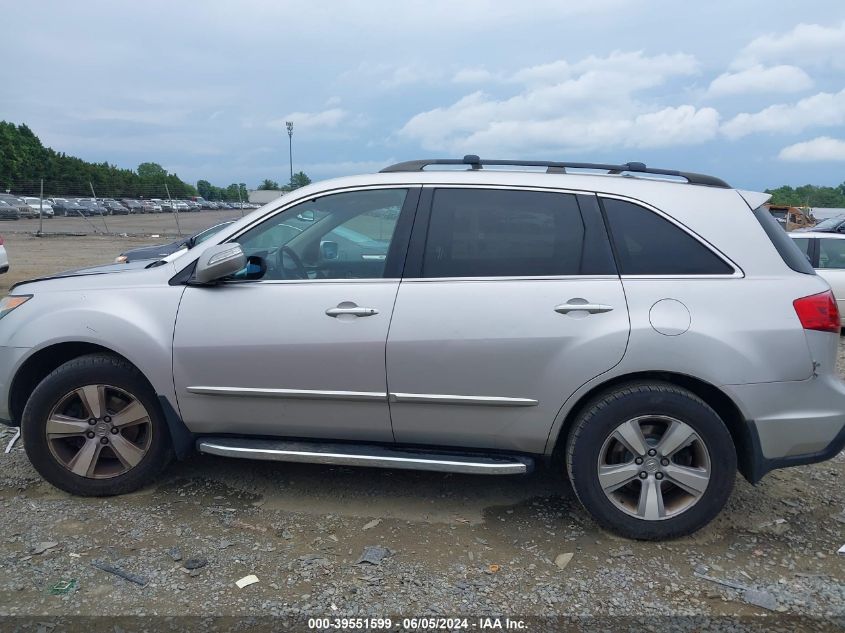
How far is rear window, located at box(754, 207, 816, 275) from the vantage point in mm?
3283

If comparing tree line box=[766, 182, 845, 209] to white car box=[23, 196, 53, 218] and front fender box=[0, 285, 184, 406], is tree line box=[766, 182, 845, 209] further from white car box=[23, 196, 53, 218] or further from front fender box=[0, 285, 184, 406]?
front fender box=[0, 285, 184, 406]

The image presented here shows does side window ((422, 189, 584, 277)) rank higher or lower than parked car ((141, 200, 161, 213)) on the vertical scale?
lower

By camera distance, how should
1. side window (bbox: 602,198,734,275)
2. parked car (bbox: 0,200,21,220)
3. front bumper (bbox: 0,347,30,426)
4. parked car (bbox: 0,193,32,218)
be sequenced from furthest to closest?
parked car (bbox: 0,193,32,218) < parked car (bbox: 0,200,21,220) < front bumper (bbox: 0,347,30,426) < side window (bbox: 602,198,734,275)

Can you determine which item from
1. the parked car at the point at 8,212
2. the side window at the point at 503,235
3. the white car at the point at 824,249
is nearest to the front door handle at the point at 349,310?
the side window at the point at 503,235

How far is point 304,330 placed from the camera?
3385 mm

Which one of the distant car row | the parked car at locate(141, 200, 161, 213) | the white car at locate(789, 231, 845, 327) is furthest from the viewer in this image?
the parked car at locate(141, 200, 161, 213)

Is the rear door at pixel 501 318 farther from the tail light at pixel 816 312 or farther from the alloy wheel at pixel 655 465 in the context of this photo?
the tail light at pixel 816 312

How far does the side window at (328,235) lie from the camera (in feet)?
11.7

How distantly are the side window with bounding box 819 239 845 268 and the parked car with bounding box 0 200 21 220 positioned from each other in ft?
120

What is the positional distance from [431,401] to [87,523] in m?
1.89

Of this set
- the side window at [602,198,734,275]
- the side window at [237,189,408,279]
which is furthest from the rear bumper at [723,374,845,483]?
the side window at [237,189,408,279]

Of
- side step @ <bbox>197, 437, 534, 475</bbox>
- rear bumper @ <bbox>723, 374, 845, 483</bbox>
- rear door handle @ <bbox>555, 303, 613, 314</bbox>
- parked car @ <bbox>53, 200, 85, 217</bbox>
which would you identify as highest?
parked car @ <bbox>53, 200, 85, 217</bbox>

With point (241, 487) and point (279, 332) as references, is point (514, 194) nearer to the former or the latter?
point (279, 332)

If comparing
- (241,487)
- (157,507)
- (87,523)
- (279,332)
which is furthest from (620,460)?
(87,523)
